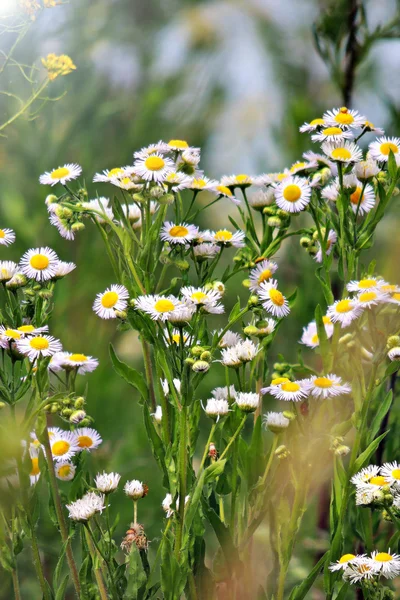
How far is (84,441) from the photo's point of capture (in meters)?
0.51

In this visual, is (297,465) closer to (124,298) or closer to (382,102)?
(124,298)

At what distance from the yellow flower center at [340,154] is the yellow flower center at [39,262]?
0.64ft

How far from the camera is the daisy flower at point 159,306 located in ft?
1.42

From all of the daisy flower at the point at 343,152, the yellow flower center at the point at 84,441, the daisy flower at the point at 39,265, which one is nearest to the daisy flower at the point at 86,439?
Result: the yellow flower center at the point at 84,441

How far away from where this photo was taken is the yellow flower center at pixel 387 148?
0.53 meters

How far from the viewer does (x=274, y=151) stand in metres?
0.97

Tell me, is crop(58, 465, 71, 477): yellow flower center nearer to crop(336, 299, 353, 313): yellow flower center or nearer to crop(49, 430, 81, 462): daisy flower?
crop(49, 430, 81, 462): daisy flower

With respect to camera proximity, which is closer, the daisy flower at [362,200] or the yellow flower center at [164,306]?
the yellow flower center at [164,306]

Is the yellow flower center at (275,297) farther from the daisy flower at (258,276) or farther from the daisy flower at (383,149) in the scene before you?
the daisy flower at (383,149)

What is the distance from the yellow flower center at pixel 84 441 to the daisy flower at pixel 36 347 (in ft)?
0.24

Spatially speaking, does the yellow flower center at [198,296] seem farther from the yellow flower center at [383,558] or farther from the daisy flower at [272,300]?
the yellow flower center at [383,558]

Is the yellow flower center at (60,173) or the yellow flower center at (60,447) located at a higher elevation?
the yellow flower center at (60,173)

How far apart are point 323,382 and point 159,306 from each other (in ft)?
0.42

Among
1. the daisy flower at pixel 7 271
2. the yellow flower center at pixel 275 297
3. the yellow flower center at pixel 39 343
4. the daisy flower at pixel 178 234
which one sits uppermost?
the daisy flower at pixel 178 234
